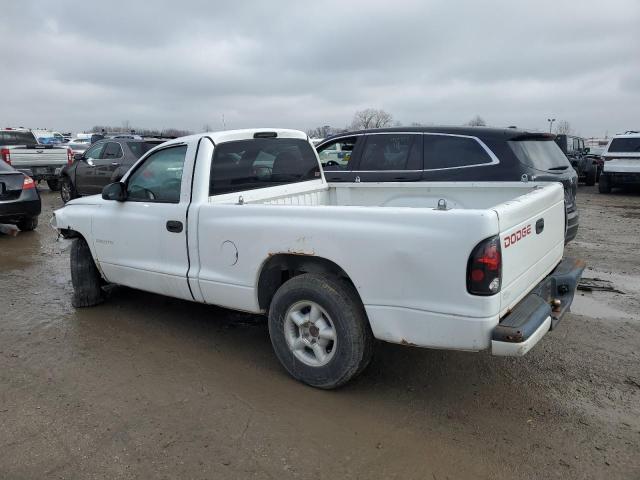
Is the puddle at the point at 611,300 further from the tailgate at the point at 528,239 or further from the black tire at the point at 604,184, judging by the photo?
the black tire at the point at 604,184

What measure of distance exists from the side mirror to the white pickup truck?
0.04 feet

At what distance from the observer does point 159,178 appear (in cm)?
461

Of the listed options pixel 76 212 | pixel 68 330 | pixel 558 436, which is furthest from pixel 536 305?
pixel 76 212

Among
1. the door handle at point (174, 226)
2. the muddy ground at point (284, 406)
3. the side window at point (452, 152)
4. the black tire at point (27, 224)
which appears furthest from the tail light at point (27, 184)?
the side window at point (452, 152)

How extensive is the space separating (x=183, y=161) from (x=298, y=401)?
2197 millimetres

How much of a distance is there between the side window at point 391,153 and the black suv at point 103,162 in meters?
6.19

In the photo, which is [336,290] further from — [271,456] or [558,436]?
[558,436]

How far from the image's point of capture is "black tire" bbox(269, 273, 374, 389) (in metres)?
3.34

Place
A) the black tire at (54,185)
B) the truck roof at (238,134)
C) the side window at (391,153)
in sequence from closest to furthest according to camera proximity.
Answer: the truck roof at (238,134) → the side window at (391,153) → the black tire at (54,185)

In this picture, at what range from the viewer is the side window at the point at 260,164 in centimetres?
430

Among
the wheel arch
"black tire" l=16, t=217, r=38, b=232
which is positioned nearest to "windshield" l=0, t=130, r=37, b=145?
"black tire" l=16, t=217, r=38, b=232

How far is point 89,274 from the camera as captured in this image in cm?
541

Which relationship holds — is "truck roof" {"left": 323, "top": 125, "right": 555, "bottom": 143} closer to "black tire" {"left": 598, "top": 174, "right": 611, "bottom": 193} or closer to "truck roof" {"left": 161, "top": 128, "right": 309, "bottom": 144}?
"truck roof" {"left": 161, "top": 128, "right": 309, "bottom": 144}

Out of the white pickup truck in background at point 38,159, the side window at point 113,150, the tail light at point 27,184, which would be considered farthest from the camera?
the white pickup truck in background at point 38,159
